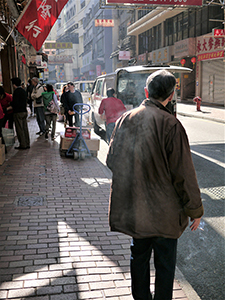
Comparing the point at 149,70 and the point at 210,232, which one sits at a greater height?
the point at 149,70

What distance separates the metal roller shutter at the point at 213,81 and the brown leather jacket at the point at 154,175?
24018 millimetres

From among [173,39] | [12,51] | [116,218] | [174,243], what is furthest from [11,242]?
[173,39]

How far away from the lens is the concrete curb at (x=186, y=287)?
10.0ft

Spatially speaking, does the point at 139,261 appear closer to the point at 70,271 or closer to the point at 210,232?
the point at 70,271

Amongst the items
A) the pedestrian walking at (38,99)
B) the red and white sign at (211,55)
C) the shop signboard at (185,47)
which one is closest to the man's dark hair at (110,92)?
the pedestrian walking at (38,99)

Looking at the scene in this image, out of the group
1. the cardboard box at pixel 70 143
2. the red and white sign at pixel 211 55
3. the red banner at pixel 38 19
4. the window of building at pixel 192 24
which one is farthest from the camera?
the window of building at pixel 192 24

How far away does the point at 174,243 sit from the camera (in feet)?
7.95

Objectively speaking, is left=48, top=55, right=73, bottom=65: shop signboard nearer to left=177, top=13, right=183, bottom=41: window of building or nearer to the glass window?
left=177, top=13, right=183, bottom=41: window of building

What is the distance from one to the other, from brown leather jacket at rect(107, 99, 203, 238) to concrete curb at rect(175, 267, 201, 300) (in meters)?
1.03

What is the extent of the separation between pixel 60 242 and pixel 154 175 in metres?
2.09

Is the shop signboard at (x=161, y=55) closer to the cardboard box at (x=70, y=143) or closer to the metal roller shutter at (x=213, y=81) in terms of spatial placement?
the metal roller shutter at (x=213, y=81)

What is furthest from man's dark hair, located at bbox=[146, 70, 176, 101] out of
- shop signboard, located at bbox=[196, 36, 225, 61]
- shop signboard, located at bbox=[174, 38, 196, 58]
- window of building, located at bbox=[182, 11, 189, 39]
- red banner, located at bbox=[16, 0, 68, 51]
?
window of building, located at bbox=[182, 11, 189, 39]

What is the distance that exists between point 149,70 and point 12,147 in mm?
4805

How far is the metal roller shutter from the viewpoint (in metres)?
25.1
